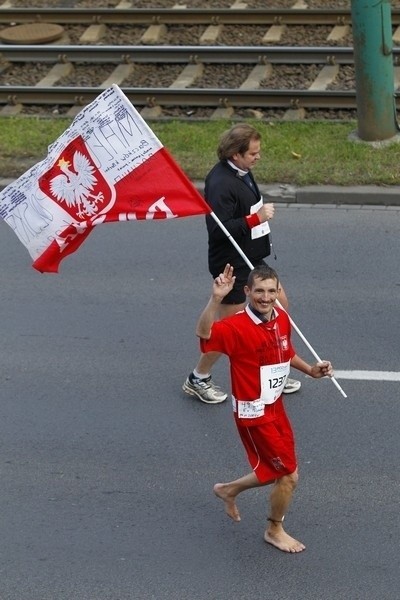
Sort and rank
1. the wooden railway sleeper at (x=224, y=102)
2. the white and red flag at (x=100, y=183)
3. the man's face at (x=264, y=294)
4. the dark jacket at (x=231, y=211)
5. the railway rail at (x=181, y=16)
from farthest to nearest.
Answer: the railway rail at (x=181, y=16), the wooden railway sleeper at (x=224, y=102), the dark jacket at (x=231, y=211), the white and red flag at (x=100, y=183), the man's face at (x=264, y=294)

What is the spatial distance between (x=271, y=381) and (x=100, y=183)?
1538 mm

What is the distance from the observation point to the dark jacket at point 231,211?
7789 millimetres

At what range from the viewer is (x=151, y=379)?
885 centimetres

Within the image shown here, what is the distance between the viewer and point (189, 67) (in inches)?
567

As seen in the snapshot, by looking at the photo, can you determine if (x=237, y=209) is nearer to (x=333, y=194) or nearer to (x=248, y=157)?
(x=248, y=157)

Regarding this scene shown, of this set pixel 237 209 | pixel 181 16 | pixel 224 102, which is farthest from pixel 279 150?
pixel 237 209

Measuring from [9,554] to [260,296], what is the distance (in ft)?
6.50

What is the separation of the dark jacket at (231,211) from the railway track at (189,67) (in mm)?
5550

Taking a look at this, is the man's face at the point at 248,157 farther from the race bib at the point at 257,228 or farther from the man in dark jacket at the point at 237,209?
the race bib at the point at 257,228

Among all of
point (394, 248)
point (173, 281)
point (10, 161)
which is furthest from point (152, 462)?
point (10, 161)

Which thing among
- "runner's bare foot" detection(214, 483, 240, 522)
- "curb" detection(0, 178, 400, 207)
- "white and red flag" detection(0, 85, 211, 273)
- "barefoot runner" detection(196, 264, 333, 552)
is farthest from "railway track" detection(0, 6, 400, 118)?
"barefoot runner" detection(196, 264, 333, 552)

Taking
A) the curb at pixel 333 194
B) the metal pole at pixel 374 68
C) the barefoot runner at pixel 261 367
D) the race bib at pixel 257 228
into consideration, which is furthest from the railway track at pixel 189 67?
the barefoot runner at pixel 261 367

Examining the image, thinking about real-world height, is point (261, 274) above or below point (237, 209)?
above

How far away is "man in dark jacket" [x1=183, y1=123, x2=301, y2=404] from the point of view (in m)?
7.65
